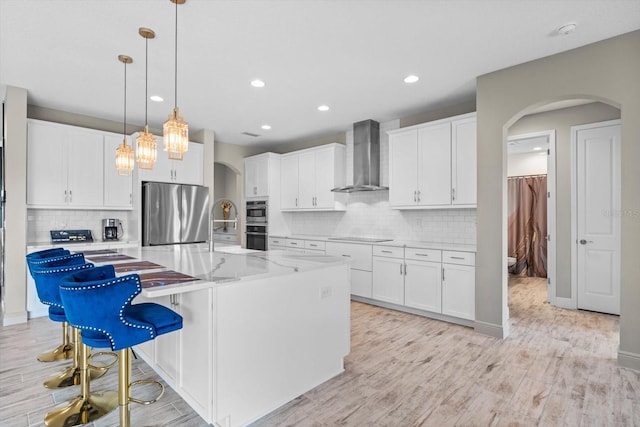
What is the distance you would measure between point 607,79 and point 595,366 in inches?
94.8

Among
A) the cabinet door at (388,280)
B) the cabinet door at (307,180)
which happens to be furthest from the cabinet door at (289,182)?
the cabinet door at (388,280)

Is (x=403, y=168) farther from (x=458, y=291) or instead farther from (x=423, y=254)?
(x=458, y=291)

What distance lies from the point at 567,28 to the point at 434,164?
6.25ft

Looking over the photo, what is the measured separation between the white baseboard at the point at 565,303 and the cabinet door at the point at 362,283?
2533 millimetres

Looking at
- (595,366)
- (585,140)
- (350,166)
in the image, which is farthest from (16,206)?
(585,140)

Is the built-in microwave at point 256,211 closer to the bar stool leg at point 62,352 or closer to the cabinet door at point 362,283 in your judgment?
the cabinet door at point 362,283

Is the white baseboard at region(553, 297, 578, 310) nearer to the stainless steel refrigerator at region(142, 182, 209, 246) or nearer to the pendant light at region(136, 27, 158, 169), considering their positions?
the pendant light at region(136, 27, 158, 169)

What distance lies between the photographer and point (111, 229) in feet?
16.3

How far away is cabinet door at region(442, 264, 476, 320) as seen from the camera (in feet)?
11.9

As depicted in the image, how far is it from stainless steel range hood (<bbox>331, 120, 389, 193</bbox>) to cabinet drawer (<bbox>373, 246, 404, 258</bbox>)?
1.01 meters

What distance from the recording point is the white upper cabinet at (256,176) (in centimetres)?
636

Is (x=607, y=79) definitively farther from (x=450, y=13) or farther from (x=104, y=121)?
(x=104, y=121)

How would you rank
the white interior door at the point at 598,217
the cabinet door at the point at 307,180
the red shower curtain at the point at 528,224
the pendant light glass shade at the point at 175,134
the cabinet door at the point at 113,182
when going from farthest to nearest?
the red shower curtain at the point at 528,224
the cabinet door at the point at 307,180
the cabinet door at the point at 113,182
the white interior door at the point at 598,217
the pendant light glass shade at the point at 175,134

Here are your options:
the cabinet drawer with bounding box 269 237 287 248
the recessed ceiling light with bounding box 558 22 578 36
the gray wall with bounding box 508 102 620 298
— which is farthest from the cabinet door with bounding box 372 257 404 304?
the recessed ceiling light with bounding box 558 22 578 36
